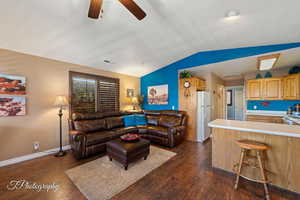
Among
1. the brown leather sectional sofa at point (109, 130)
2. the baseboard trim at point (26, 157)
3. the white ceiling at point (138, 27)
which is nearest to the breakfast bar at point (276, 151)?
the brown leather sectional sofa at point (109, 130)

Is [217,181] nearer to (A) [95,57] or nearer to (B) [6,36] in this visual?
(A) [95,57]

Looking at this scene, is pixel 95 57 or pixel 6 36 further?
pixel 95 57

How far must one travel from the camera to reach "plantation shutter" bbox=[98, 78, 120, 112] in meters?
4.19

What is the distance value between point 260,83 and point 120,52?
4617 mm

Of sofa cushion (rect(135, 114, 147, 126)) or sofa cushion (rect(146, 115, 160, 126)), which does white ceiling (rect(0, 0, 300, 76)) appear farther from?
sofa cushion (rect(146, 115, 160, 126))

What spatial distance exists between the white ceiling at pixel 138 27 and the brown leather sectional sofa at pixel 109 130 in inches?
72.8

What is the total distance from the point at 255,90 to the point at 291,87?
0.78m

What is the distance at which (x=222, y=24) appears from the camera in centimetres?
229

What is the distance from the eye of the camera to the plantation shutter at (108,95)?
4194 millimetres

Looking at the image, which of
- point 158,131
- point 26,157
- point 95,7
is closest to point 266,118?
point 158,131

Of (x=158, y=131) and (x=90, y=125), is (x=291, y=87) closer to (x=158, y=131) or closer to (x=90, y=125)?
(x=158, y=131)

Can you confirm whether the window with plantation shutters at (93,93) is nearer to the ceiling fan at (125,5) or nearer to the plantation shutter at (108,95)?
the plantation shutter at (108,95)

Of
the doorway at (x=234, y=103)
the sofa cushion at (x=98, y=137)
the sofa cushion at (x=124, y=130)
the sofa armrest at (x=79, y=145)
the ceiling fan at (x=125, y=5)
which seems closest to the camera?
the ceiling fan at (x=125, y=5)

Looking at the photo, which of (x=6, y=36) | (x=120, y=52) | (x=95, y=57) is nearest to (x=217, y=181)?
(x=120, y=52)
